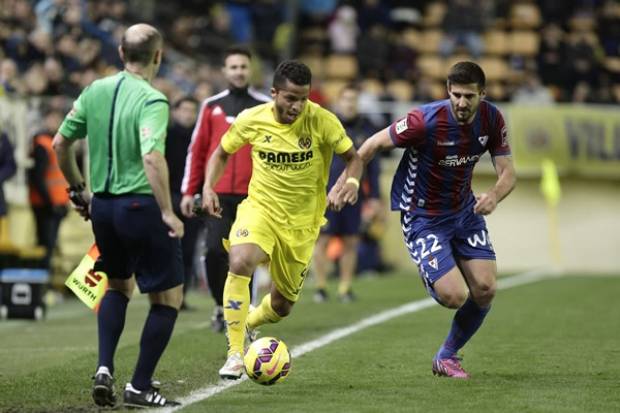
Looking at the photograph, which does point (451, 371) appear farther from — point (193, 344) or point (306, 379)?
point (193, 344)

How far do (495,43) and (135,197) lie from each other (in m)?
22.6

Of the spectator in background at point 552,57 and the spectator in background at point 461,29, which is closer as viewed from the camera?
the spectator in background at point 552,57

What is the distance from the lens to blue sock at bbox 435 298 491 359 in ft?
29.5

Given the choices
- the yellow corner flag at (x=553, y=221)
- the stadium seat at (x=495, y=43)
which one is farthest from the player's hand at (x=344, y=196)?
the stadium seat at (x=495, y=43)

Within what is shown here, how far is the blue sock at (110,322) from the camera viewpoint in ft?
24.7

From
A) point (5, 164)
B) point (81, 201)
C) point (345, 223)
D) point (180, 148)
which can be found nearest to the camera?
point (81, 201)

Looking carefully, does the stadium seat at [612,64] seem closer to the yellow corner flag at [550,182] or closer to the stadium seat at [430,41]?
the stadium seat at [430,41]

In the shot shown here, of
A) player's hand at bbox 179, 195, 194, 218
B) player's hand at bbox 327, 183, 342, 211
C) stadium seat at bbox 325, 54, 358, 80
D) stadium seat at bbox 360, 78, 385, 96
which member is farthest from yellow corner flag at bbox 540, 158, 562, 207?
player's hand at bbox 179, 195, 194, 218

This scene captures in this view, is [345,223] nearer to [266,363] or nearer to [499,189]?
[499,189]

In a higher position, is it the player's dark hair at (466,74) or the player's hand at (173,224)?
the player's dark hair at (466,74)

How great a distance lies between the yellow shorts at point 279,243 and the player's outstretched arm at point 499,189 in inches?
46.9

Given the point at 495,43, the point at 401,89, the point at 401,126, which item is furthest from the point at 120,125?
the point at 495,43

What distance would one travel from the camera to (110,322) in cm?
763

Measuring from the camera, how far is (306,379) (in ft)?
28.6
